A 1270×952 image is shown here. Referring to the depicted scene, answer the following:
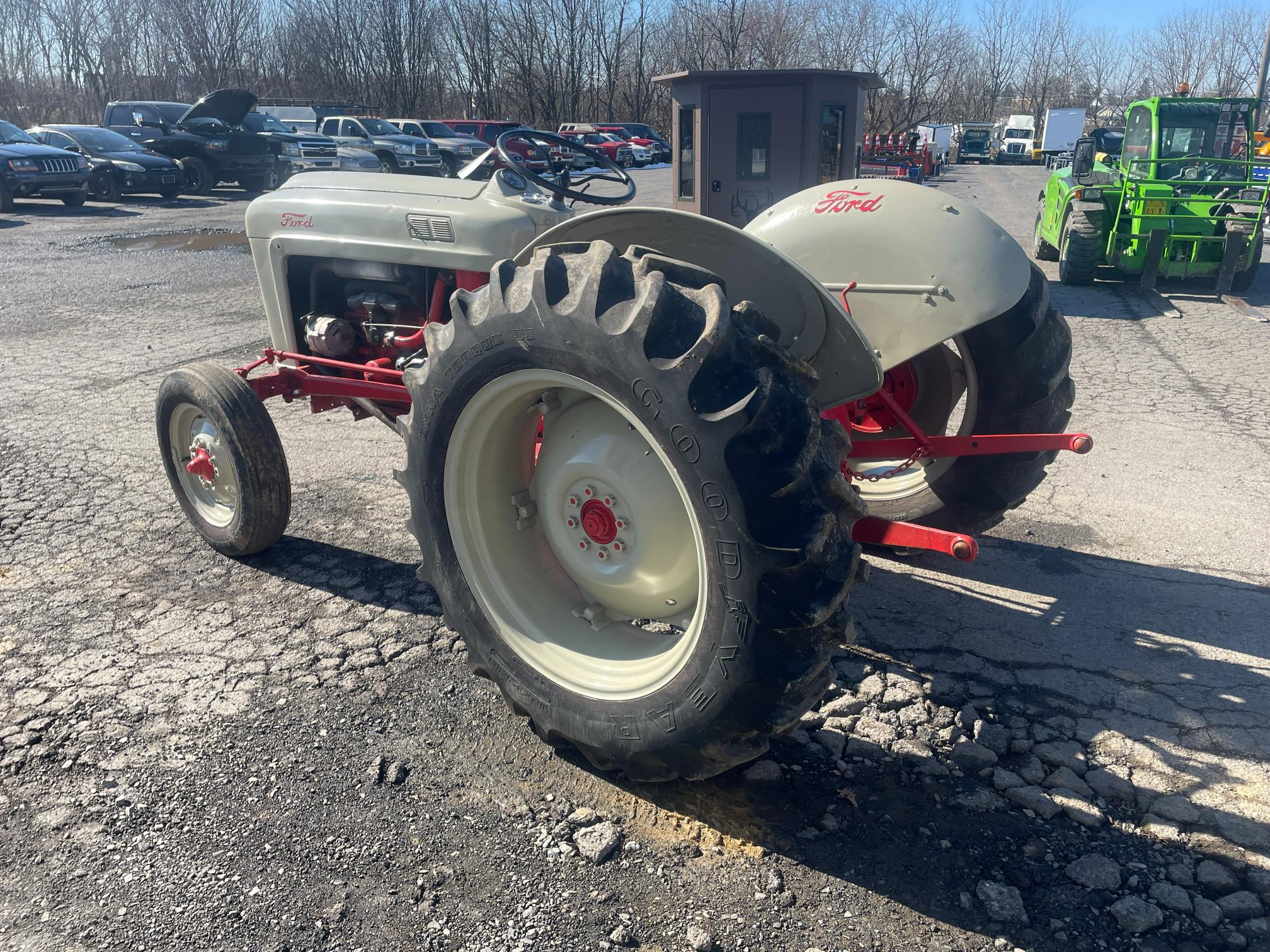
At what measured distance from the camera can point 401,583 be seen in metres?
3.88

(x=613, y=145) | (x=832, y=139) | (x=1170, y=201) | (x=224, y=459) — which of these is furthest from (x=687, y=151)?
(x=613, y=145)

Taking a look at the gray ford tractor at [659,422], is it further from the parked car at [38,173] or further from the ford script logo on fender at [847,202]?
the parked car at [38,173]

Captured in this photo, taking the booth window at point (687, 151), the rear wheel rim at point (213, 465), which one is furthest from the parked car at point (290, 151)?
the rear wheel rim at point (213, 465)

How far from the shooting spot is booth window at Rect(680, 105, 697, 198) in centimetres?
1264

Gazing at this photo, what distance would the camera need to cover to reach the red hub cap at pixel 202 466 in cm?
412

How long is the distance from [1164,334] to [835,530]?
25.5 feet

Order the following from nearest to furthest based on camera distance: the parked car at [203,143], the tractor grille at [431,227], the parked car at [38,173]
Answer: the tractor grille at [431,227] < the parked car at [38,173] < the parked car at [203,143]

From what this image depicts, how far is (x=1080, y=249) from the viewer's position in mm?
10719

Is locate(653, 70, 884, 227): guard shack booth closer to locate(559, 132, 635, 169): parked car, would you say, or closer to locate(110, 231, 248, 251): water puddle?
locate(110, 231, 248, 251): water puddle

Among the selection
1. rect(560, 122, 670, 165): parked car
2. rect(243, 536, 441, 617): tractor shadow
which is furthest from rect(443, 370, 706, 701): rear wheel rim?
rect(560, 122, 670, 165): parked car

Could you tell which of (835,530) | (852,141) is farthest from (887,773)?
(852,141)

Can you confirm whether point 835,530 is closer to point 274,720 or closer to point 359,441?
point 274,720

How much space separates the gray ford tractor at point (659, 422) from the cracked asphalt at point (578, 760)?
0.30m

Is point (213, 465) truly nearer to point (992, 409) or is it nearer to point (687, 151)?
point (992, 409)
